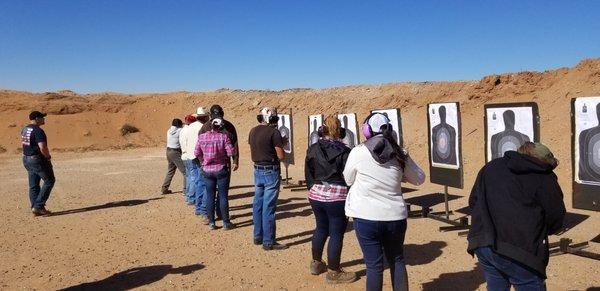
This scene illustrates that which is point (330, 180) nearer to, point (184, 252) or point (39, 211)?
point (184, 252)

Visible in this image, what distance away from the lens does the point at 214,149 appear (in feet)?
19.7

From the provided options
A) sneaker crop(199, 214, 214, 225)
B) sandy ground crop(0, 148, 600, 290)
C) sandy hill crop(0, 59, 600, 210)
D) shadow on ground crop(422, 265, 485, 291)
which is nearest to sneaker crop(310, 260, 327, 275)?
sandy ground crop(0, 148, 600, 290)

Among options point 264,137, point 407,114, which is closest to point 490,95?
point 407,114

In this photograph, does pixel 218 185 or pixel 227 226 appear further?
pixel 227 226

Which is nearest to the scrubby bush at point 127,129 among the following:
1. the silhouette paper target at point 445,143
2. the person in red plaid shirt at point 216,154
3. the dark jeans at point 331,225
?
the person in red plaid shirt at point 216,154

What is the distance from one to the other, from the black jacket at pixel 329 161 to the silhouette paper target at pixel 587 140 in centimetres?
305

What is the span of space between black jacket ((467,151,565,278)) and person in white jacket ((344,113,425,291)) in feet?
2.55

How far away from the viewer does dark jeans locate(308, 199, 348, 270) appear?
4.11 metres

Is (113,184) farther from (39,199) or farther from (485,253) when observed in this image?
(485,253)

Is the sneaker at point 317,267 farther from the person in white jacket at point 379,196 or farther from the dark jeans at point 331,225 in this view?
the person in white jacket at point 379,196

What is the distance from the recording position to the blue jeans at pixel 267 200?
5527 mm

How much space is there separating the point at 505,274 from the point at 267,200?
10.7ft

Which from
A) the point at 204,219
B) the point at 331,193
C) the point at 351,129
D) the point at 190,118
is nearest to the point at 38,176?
the point at 190,118

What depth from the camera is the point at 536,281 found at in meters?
2.56
